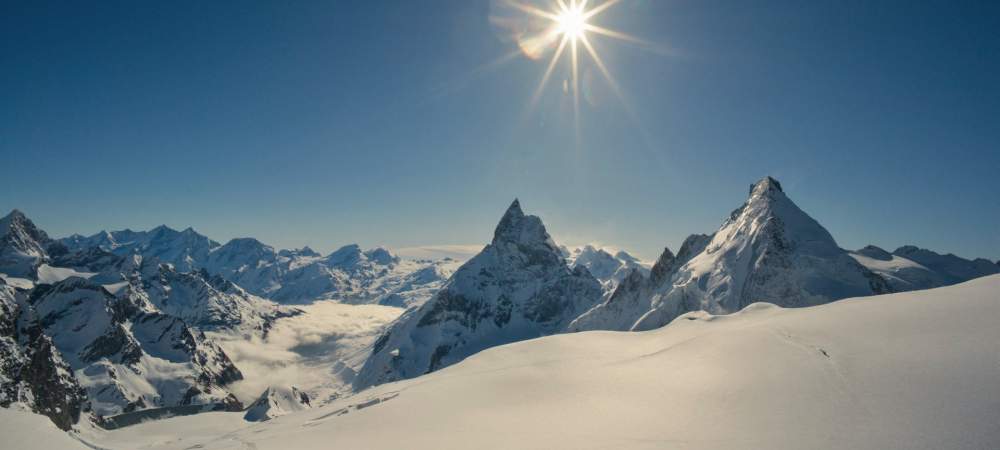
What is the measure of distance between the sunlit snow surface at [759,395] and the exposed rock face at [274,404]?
9968 centimetres

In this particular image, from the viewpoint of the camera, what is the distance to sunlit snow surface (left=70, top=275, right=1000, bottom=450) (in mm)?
9023

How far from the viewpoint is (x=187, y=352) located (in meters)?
157

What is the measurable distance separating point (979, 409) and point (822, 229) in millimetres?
68003

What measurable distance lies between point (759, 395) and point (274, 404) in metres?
123

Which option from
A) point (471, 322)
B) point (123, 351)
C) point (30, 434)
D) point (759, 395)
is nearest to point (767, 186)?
point (759, 395)

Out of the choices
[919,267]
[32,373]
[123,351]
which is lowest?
[32,373]

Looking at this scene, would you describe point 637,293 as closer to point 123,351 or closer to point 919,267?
point 919,267

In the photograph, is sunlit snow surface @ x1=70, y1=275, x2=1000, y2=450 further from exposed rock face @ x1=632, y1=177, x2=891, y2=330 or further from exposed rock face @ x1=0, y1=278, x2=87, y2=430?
exposed rock face @ x1=0, y1=278, x2=87, y2=430

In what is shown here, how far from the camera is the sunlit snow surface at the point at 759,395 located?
29.6 ft

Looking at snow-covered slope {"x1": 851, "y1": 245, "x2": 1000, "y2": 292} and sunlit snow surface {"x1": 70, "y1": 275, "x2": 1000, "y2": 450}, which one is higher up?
snow-covered slope {"x1": 851, "y1": 245, "x2": 1000, "y2": 292}

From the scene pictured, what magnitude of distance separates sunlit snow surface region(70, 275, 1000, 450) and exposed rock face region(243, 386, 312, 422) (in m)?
99.7

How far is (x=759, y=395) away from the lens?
11.7 metres

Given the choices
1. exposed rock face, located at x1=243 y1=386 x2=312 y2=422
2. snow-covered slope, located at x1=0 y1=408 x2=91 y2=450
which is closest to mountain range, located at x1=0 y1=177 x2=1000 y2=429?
exposed rock face, located at x1=243 y1=386 x2=312 y2=422

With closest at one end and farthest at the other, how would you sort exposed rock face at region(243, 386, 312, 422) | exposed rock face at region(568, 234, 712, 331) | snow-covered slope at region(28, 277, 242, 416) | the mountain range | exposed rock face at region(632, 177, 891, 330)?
exposed rock face at region(632, 177, 891, 330) → the mountain range → exposed rock face at region(568, 234, 712, 331) → exposed rock face at region(243, 386, 312, 422) → snow-covered slope at region(28, 277, 242, 416)
